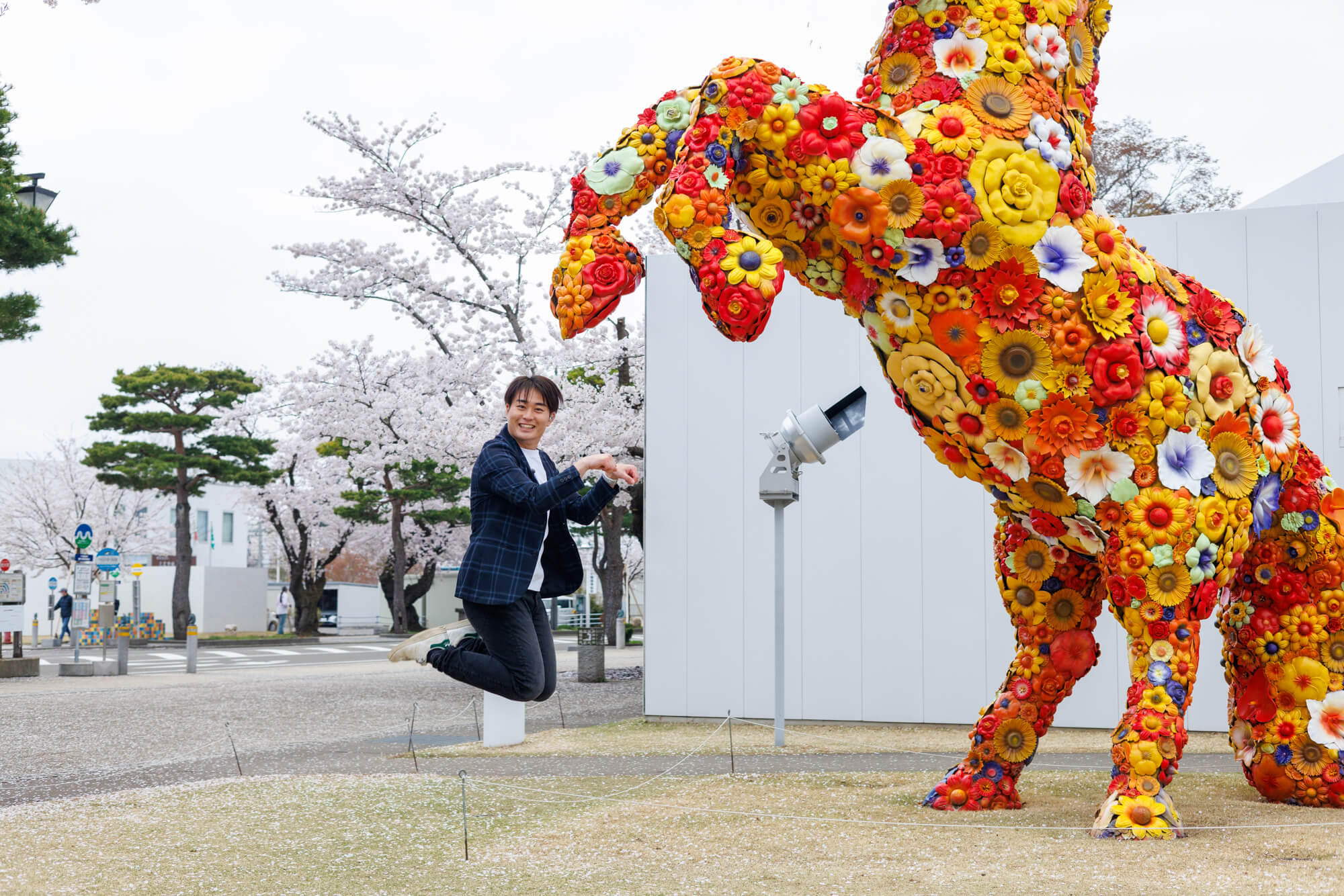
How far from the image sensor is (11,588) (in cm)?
1953

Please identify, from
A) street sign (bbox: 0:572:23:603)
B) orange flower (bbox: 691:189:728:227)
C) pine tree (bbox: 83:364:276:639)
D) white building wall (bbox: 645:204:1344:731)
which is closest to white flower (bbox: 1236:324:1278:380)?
orange flower (bbox: 691:189:728:227)

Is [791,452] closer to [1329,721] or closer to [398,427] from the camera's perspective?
[1329,721]

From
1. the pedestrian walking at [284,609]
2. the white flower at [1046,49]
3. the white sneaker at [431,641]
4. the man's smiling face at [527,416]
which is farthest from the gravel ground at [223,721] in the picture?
the pedestrian walking at [284,609]

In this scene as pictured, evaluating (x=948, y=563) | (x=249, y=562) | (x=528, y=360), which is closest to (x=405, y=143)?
(x=528, y=360)

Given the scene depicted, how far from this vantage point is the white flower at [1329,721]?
5242 millimetres

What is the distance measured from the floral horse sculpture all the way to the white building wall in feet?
17.5

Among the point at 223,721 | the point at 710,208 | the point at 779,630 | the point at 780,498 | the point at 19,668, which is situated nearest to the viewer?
the point at 710,208

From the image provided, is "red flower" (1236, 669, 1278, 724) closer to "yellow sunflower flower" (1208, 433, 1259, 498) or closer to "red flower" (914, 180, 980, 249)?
"yellow sunflower flower" (1208, 433, 1259, 498)

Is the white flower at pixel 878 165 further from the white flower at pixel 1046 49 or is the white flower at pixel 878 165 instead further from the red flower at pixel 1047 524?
the red flower at pixel 1047 524

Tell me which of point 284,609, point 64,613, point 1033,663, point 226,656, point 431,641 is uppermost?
point 431,641

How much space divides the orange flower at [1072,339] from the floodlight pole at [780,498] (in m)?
3.91

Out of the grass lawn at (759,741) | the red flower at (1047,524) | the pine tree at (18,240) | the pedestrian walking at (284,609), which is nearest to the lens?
the red flower at (1047,524)

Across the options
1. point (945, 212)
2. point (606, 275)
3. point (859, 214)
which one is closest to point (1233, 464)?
point (945, 212)

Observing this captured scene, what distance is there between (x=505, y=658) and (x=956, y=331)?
212 centimetres
